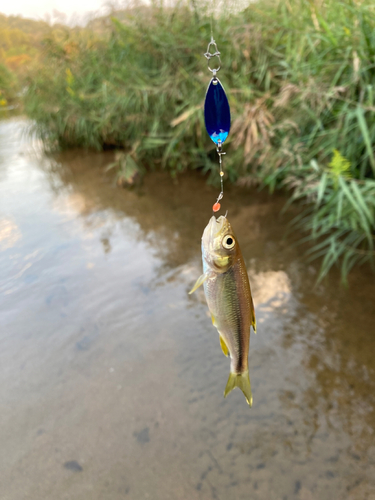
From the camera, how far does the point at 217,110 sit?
84 cm

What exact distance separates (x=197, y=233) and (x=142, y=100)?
2169 millimetres

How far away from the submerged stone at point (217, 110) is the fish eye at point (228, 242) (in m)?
0.23

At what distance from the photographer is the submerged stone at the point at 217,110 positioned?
32.7 inches

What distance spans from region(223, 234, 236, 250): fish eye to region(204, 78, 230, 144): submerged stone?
0.23m

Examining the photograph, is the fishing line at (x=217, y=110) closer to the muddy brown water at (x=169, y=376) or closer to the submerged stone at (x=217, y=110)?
the submerged stone at (x=217, y=110)

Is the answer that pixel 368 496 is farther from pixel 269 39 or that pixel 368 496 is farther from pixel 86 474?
pixel 269 39

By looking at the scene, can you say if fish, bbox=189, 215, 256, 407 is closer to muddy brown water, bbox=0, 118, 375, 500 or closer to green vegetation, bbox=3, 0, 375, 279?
muddy brown water, bbox=0, 118, 375, 500

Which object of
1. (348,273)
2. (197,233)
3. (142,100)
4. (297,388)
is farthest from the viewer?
(142,100)

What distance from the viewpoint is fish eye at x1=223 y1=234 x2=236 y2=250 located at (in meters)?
0.90

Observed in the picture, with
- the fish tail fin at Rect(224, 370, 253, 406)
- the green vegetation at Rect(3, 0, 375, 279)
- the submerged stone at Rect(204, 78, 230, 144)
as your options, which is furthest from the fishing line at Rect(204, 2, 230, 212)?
the green vegetation at Rect(3, 0, 375, 279)

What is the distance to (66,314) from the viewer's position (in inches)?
121

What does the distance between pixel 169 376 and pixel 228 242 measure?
1837mm

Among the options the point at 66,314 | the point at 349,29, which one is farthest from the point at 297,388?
the point at 349,29

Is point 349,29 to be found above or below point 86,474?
above
